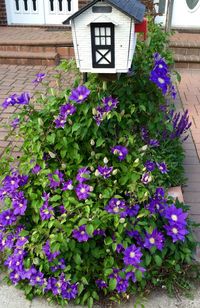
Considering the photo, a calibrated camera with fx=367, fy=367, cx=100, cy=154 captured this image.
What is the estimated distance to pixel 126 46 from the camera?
5.99 ft

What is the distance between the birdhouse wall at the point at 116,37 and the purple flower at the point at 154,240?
88cm

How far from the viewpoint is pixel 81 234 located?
A: 1.89m

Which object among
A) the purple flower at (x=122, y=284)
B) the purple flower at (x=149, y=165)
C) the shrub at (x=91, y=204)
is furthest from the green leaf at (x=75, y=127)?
the purple flower at (x=122, y=284)

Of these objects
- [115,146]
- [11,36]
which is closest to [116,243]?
[115,146]

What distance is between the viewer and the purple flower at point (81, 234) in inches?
73.9

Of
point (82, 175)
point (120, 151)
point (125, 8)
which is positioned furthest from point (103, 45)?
point (82, 175)

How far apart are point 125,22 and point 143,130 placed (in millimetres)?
672

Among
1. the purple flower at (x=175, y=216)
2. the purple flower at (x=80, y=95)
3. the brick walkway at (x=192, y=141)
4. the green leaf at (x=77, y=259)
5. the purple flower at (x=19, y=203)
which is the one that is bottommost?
the brick walkway at (x=192, y=141)

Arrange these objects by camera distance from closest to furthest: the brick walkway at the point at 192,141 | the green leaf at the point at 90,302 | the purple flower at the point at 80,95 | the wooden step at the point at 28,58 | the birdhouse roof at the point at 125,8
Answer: the birdhouse roof at the point at 125,8 → the purple flower at the point at 80,95 → the green leaf at the point at 90,302 → the brick walkway at the point at 192,141 → the wooden step at the point at 28,58

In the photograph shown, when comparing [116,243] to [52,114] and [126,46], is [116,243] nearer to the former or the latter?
[52,114]

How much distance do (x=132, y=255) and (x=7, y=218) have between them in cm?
73

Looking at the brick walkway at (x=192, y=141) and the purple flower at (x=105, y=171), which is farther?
the brick walkway at (x=192, y=141)

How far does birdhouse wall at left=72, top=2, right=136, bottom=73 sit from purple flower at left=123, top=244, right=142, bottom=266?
3.04 feet

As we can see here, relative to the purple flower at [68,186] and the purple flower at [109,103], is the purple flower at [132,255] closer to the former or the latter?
the purple flower at [68,186]
